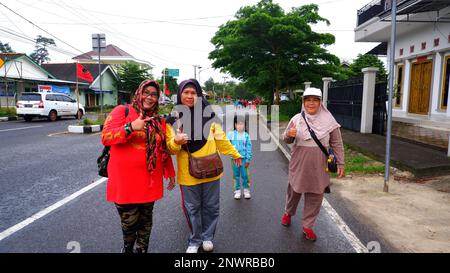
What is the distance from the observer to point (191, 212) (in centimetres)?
306

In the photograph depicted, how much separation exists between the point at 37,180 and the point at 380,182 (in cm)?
628

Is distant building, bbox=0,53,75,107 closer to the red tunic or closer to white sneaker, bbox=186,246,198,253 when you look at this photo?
the red tunic

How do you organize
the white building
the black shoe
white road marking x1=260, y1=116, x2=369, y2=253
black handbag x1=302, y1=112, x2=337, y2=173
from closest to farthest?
the black shoe
white road marking x1=260, y1=116, x2=369, y2=253
black handbag x1=302, y1=112, x2=337, y2=173
the white building

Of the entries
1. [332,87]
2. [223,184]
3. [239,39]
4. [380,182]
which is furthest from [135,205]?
[239,39]

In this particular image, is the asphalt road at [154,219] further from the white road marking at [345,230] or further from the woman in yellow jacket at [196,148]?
the woman in yellow jacket at [196,148]

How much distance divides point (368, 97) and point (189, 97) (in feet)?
30.8

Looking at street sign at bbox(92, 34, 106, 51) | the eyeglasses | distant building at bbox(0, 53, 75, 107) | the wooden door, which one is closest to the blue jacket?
the eyeglasses

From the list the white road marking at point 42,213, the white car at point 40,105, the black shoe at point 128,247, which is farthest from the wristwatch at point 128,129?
the white car at point 40,105

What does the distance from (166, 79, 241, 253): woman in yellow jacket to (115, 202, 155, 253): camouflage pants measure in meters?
0.43

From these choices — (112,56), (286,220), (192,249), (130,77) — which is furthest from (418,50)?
(112,56)

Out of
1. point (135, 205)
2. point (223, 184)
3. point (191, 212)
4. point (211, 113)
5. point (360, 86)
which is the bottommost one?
point (223, 184)

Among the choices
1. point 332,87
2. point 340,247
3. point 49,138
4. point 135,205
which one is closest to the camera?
point 135,205

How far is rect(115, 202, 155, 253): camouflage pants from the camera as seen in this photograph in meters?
2.66

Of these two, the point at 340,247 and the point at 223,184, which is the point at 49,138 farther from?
the point at 340,247
